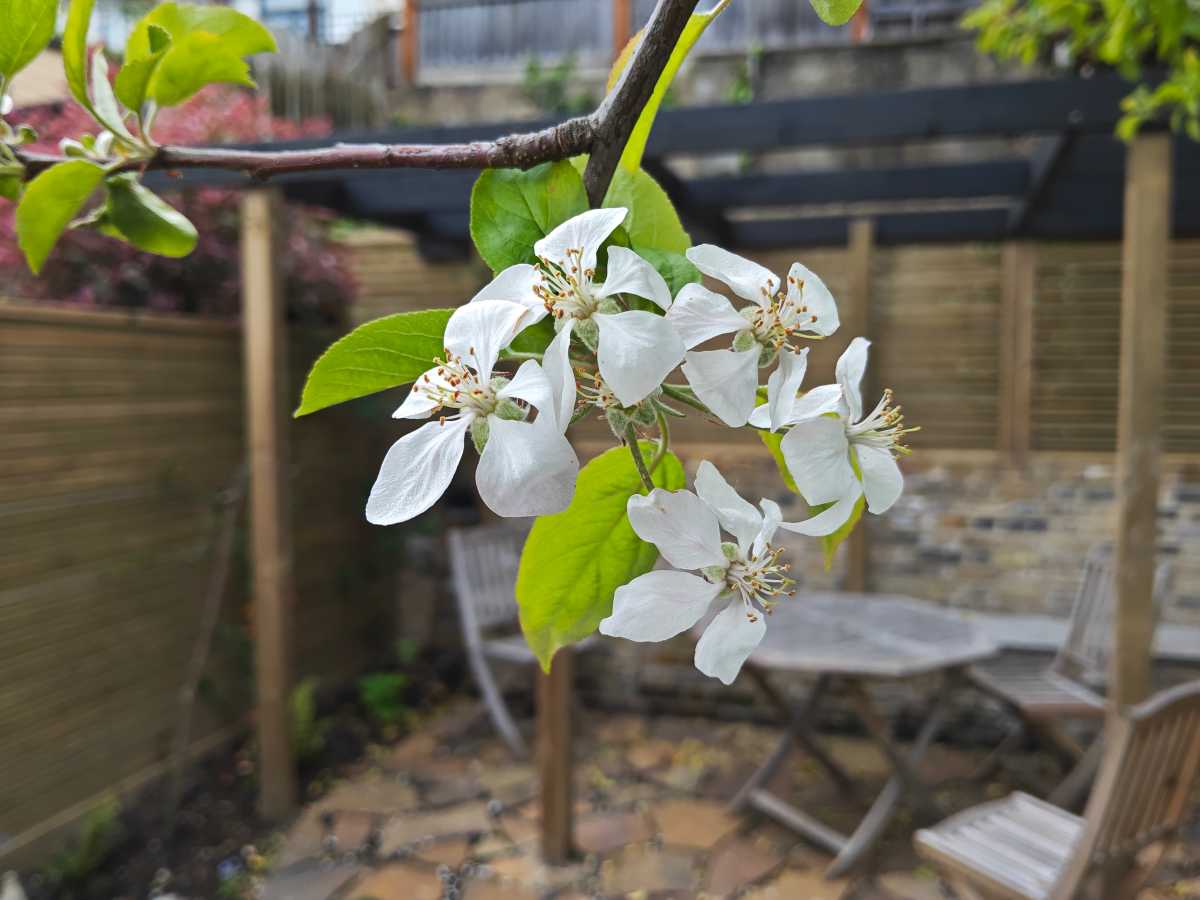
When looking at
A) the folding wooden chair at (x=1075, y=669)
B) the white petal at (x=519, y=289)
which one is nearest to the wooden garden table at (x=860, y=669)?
the folding wooden chair at (x=1075, y=669)

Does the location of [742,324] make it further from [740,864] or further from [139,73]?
[740,864]

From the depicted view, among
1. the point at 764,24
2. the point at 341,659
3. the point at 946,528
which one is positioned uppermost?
the point at 764,24

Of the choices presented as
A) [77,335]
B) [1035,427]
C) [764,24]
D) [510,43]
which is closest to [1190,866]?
[1035,427]

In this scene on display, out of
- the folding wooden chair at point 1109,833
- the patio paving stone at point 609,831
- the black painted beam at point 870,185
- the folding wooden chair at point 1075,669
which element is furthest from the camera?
the black painted beam at point 870,185

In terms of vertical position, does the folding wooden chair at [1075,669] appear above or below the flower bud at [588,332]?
below

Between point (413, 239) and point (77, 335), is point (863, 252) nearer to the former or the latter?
point (413, 239)

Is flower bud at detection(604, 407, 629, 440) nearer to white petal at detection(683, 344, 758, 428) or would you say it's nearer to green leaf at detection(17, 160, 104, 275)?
white petal at detection(683, 344, 758, 428)

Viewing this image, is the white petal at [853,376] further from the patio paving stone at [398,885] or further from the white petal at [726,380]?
Answer: the patio paving stone at [398,885]
